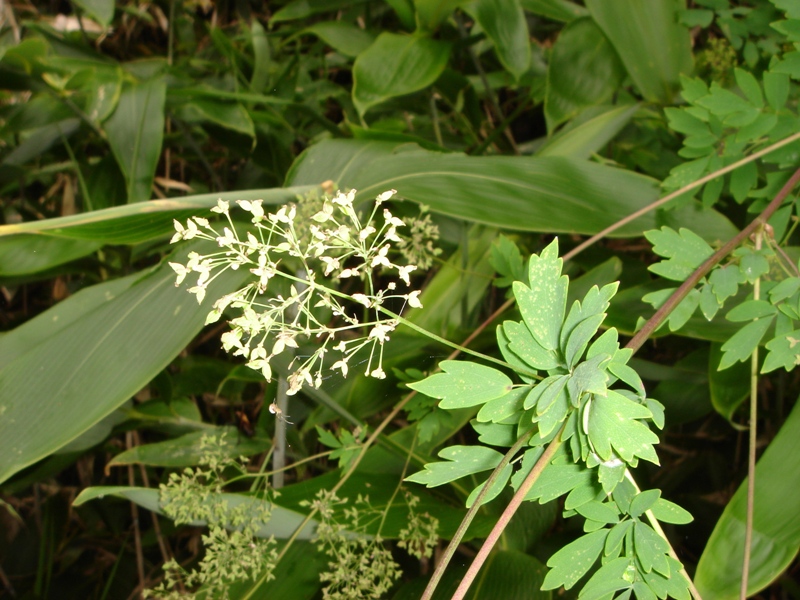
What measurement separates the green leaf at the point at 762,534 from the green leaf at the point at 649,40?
2.00 feet

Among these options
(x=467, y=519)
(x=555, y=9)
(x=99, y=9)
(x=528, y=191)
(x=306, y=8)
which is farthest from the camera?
(x=306, y=8)

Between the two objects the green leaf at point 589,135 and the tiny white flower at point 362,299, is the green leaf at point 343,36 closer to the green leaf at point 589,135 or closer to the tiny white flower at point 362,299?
the green leaf at point 589,135

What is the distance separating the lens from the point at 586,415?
1.19 ft

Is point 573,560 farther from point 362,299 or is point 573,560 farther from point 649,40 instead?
point 649,40

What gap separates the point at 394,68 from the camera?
973mm

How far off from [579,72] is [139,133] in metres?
0.75

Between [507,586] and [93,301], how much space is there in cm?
69

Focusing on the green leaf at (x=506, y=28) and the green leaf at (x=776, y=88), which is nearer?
the green leaf at (x=776, y=88)

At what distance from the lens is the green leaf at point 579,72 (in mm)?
977

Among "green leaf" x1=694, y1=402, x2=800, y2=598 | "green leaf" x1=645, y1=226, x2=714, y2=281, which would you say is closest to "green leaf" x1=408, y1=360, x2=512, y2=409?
"green leaf" x1=645, y1=226, x2=714, y2=281

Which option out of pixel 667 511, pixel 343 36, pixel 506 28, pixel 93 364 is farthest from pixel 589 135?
pixel 93 364

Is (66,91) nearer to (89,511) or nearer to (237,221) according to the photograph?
(237,221)

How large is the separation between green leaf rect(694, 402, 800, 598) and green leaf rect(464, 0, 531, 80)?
0.68 metres

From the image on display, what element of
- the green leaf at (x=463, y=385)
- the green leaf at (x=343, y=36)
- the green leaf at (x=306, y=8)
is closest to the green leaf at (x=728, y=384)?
the green leaf at (x=463, y=385)
